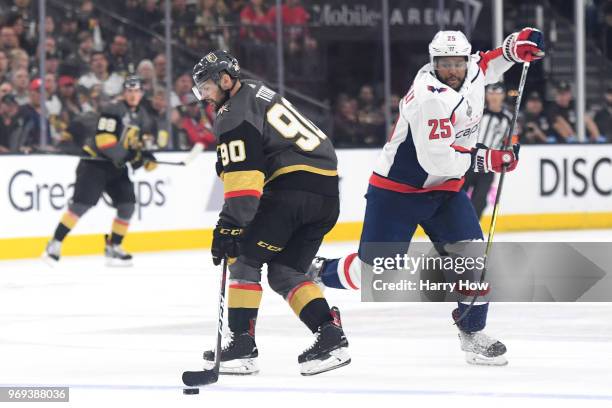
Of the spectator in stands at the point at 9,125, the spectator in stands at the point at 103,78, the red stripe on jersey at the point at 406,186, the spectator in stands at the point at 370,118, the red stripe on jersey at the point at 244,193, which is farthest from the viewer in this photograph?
the spectator in stands at the point at 370,118

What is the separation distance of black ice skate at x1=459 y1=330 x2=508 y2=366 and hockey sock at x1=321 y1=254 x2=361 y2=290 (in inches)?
22.2

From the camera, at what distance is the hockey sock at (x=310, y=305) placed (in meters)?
6.06

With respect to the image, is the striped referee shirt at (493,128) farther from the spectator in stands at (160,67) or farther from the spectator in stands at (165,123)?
the spectator in stands at (160,67)

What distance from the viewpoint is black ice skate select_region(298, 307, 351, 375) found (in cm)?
600

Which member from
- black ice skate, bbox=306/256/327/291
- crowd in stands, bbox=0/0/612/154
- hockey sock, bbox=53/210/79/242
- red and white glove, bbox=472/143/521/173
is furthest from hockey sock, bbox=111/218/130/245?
red and white glove, bbox=472/143/521/173

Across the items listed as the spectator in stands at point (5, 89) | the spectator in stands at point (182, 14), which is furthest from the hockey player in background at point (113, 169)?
the spectator in stands at point (182, 14)

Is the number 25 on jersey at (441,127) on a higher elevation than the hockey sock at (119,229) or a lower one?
higher

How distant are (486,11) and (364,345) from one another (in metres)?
9.78

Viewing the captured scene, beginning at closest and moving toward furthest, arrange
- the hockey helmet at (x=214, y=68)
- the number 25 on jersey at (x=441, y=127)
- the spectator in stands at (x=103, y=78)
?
the hockey helmet at (x=214, y=68) → the number 25 on jersey at (x=441, y=127) → the spectator in stands at (x=103, y=78)

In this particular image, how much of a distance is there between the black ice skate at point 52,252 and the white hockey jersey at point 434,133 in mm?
5551

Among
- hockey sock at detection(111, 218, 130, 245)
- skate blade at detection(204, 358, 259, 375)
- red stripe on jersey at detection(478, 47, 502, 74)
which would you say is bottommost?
hockey sock at detection(111, 218, 130, 245)

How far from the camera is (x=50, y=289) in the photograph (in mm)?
10227

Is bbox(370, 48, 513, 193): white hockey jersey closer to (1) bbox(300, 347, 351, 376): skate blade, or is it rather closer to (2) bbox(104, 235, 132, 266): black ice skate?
(1) bbox(300, 347, 351, 376): skate blade

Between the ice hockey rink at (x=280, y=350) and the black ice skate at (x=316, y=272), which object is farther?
the black ice skate at (x=316, y=272)
